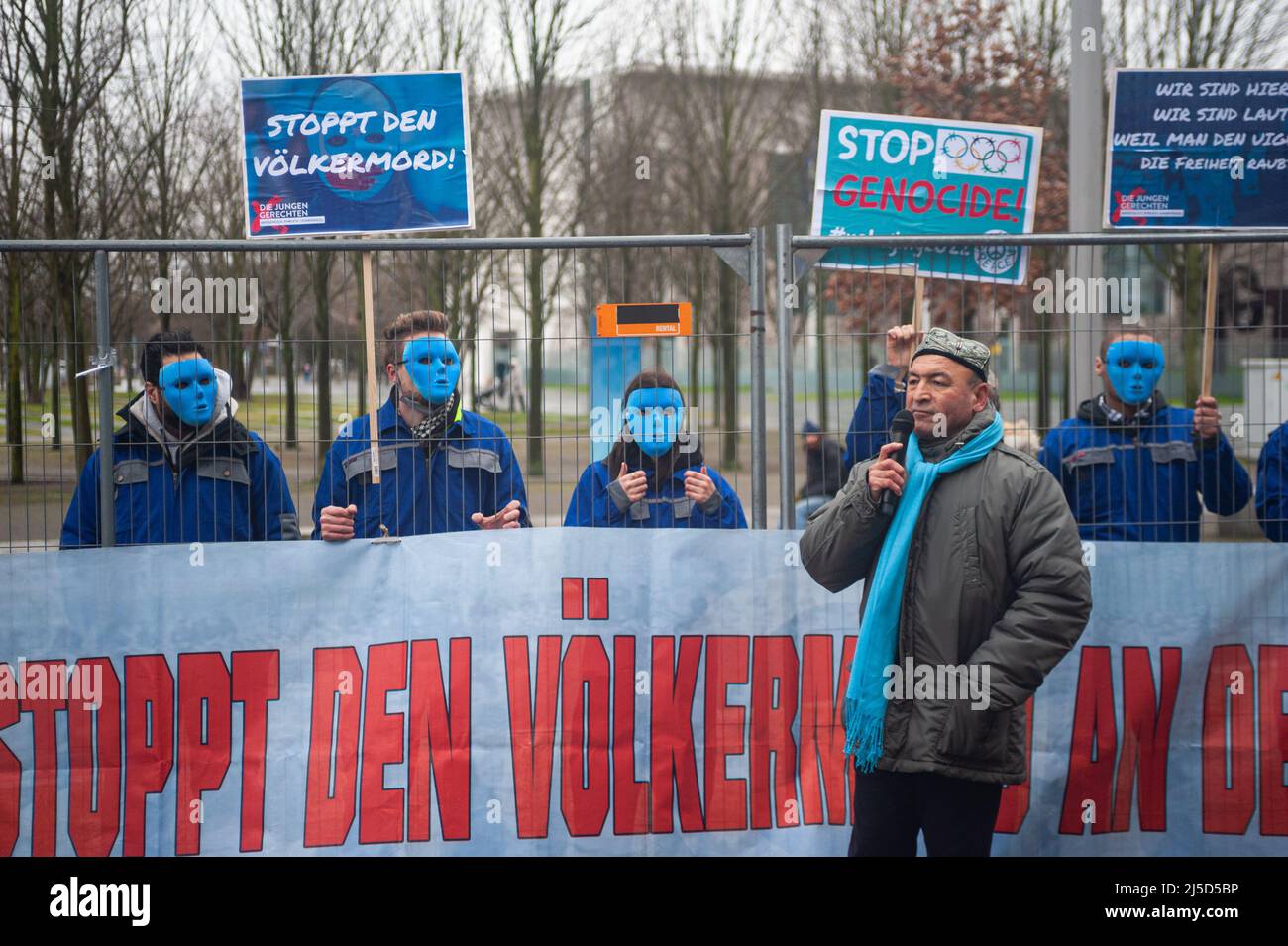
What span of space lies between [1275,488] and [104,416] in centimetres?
466

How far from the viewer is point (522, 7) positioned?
17.5m

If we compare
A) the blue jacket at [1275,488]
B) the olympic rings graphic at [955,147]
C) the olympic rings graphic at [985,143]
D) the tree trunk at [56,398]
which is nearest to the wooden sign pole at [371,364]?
the tree trunk at [56,398]

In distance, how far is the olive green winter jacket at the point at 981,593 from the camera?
383 cm

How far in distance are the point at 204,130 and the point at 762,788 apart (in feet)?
44.7

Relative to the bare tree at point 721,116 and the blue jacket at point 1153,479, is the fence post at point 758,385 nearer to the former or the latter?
the blue jacket at point 1153,479

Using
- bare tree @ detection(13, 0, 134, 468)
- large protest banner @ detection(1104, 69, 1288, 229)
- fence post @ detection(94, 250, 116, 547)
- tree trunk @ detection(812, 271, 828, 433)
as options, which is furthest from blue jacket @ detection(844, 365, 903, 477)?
bare tree @ detection(13, 0, 134, 468)

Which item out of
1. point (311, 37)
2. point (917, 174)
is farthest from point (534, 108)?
point (917, 174)

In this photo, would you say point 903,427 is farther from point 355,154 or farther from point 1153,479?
point 355,154

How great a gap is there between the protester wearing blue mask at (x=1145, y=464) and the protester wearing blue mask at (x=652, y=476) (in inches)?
56.4

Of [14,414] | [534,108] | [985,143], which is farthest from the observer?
[534,108]

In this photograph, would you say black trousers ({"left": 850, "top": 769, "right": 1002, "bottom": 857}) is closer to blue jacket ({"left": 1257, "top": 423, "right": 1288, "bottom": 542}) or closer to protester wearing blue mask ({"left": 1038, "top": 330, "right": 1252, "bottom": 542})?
protester wearing blue mask ({"left": 1038, "top": 330, "right": 1252, "bottom": 542})

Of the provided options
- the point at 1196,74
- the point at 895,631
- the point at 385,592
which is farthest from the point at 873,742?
the point at 1196,74

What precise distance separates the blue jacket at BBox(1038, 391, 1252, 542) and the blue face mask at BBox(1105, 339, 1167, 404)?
0.21ft

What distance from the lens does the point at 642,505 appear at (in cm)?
502
